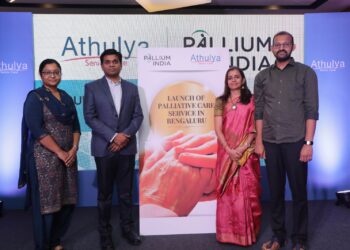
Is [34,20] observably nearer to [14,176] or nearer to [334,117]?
[14,176]

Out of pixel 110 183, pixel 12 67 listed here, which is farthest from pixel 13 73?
pixel 110 183

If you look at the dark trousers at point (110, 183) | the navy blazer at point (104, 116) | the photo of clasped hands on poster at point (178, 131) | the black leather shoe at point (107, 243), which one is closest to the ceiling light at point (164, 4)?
the photo of clasped hands on poster at point (178, 131)

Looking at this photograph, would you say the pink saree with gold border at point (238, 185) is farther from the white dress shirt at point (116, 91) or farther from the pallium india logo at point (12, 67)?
the pallium india logo at point (12, 67)

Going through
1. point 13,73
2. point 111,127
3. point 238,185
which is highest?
point 13,73

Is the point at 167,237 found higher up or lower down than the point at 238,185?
lower down

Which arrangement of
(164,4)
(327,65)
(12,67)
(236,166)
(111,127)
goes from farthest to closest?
(164,4) → (327,65) → (12,67) → (236,166) → (111,127)

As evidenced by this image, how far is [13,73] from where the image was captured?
170 inches

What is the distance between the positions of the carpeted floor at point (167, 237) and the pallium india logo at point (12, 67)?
5.31 ft

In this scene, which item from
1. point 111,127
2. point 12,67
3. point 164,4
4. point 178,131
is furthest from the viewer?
point 164,4

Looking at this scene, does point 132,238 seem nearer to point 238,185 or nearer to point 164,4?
point 238,185

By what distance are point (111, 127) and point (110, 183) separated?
456mm

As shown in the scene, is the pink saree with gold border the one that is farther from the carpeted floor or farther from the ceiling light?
the ceiling light

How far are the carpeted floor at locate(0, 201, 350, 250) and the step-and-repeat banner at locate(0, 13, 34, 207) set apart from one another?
0.84 meters

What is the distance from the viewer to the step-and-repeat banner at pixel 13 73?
429 centimetres
